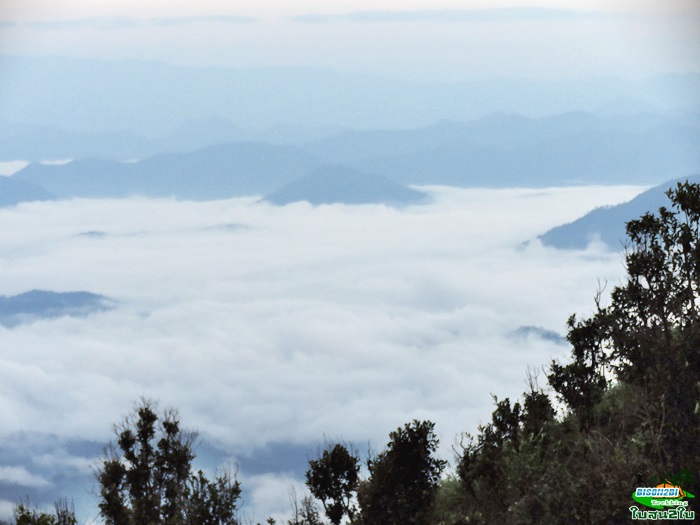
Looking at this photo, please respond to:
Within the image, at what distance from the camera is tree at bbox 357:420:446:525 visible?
18.8 metres

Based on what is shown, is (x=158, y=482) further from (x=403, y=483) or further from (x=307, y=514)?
(x=403, y=483)

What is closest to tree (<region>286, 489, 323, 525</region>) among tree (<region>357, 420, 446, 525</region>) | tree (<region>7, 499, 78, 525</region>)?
tree (<region>357, 420, 446, 525</region>)

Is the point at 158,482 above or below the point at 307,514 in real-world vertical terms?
above

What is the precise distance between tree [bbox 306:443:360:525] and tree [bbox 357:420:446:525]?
818 mm

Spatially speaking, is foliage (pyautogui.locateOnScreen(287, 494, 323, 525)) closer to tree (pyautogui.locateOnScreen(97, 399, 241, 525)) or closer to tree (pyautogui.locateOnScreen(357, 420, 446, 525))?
tree (pyautogui.locateOnScreen(97, 399, 241, 525))

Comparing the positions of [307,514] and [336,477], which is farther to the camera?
[307,514]

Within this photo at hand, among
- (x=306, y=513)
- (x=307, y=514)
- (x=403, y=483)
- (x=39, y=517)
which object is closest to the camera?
(x=403, y=483)

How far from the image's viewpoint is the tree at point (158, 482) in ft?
72.2

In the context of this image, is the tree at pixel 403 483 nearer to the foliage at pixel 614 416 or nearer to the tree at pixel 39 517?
the foliage at pixel 614 416

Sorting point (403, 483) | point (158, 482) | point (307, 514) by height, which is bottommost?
point (307, 514)

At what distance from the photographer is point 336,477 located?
20.2 metres

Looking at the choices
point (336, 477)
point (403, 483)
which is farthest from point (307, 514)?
point (403, 483)

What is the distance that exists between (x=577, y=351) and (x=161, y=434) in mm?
13382

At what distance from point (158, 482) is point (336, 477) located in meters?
8.37
